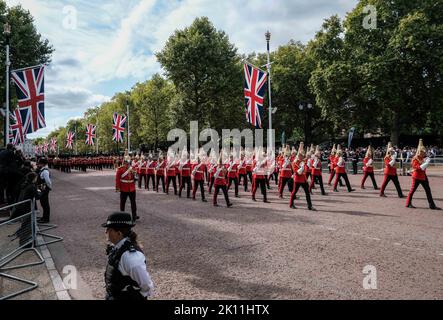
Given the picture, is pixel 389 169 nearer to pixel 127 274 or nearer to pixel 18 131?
pixel 127 274

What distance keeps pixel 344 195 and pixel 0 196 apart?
13821mm

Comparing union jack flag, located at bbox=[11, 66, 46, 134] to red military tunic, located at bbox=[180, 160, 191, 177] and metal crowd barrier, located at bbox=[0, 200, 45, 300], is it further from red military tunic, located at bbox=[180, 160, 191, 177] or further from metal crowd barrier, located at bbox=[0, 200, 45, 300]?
metal crowd barrier, located at bbox=[0, 200, 45, 300]

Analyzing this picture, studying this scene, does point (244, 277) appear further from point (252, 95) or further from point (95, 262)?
point (252, 95)

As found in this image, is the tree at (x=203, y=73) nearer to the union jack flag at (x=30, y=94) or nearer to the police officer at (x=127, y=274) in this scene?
the union jack flag at (x=30, y=94)

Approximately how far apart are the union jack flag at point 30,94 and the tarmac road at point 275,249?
21.0 feet

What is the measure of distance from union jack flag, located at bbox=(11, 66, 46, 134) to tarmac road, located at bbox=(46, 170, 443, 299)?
21.0 ft

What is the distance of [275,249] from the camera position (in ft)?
24.4

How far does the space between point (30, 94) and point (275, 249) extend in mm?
14961

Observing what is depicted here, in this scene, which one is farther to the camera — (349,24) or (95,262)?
(349,24)

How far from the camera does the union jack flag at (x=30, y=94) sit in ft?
55.3

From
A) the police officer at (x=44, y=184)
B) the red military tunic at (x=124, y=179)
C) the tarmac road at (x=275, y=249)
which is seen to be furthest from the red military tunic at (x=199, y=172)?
the police officer at (x=44, y=184)

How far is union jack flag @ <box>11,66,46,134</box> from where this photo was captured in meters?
16.8

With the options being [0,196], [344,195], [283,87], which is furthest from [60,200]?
[283,87]

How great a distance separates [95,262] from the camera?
22.7 ft
